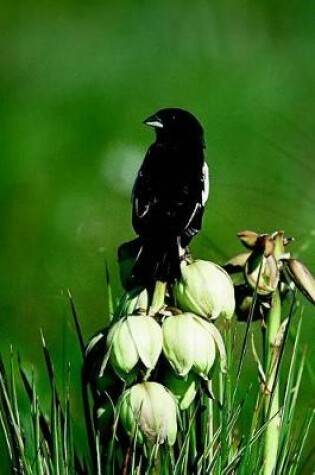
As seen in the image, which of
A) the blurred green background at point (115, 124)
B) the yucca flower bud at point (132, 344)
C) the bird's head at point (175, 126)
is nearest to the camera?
the yucca flower bud at point (132, 344)

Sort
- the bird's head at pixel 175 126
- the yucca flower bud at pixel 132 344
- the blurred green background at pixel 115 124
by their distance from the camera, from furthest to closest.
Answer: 1. the blurred green background at pixel 115 124
2. the bird's head at pixel 175 126
3. the yucca flower bud at pixel 132 344

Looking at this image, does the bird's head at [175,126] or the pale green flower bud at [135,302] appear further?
the bird's head at [175,126]

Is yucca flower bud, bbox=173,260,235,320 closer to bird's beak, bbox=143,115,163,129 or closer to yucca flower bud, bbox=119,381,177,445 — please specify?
yucca flower bud, bbox=119,381,177,445

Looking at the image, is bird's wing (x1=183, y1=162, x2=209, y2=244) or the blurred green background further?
the blurred green background

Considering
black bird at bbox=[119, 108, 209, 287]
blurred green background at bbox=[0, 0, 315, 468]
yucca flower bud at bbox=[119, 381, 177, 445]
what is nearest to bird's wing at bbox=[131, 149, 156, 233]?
black bird at bbox=[119, 108, 209, 287]

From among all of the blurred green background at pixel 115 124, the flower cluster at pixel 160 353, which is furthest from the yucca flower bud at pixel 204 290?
the blurred green background at pixel 115 124

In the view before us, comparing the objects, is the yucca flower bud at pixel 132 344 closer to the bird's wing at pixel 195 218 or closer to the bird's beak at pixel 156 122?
the bird's wing at pixel 195 218

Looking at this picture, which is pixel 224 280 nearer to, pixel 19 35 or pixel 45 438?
pixel 45 438

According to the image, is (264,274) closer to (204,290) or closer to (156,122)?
(204,290)

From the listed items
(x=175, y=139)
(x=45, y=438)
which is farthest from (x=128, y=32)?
(x=45, y=438)
